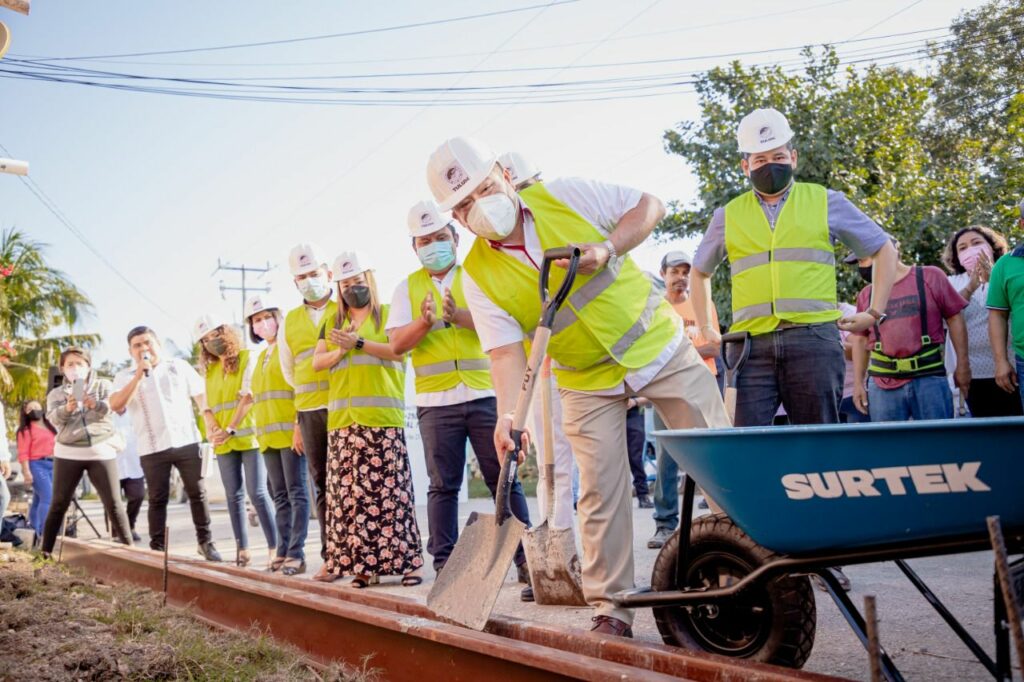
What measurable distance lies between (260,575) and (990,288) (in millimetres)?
4471

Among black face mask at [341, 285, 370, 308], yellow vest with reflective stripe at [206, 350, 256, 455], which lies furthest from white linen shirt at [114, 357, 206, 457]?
black face mask at [341, 285, 370, 308]

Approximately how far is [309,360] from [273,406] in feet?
2.37

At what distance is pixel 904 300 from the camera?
5.92 m

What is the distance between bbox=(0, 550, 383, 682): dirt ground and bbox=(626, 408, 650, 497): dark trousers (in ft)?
16.4

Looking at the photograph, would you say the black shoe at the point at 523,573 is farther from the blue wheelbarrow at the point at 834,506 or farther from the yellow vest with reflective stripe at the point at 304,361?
the blue wheelbarrow at the point at 834,506

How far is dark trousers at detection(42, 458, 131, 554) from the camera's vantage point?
28.1 feet

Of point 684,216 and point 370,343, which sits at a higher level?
point 684,216

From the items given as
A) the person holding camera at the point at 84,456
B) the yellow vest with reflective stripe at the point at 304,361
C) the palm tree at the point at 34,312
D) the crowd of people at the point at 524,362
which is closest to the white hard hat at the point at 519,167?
the crowd of people at the point at 524,362

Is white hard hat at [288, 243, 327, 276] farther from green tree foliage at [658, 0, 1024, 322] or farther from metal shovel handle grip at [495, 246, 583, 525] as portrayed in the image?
green tree foliage at [658, 0, 1024, 322]

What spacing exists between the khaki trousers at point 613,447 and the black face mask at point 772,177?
1169mm

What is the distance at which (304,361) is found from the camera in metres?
7.00

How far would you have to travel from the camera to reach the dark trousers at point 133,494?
11.9 meters

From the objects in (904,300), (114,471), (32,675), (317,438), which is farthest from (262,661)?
(114,471)

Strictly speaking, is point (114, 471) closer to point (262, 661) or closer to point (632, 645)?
point (262, 661)
